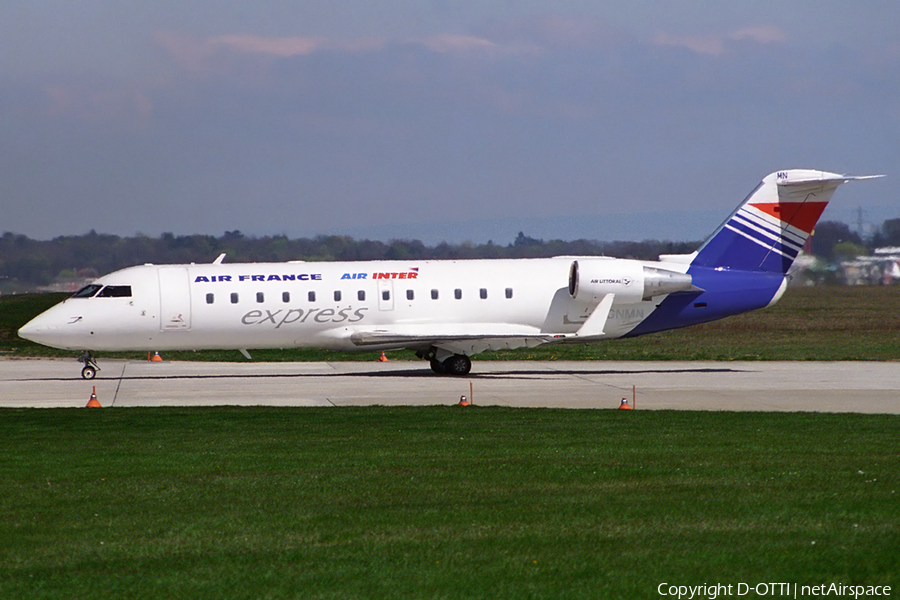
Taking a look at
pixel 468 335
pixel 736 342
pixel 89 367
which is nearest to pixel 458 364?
pixel 468 335

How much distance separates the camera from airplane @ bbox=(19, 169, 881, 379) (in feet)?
96.5

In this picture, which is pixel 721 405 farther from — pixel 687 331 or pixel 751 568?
pixel 687 331

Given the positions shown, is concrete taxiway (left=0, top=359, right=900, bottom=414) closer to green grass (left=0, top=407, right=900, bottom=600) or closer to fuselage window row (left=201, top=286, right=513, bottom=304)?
fuselage window row (left=201, top=286, right=513, bottom=304)

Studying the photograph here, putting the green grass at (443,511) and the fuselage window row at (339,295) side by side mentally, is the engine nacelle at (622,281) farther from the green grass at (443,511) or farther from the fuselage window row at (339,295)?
the green grass at (443,511)

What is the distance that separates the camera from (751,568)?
8.27 m

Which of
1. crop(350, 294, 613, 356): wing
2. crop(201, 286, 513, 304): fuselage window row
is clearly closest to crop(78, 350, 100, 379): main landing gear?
crop(201, 286, 513, 304): fuselage window row

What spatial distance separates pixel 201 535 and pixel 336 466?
3948 millimetres

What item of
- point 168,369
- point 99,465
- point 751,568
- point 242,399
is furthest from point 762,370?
point 751,568

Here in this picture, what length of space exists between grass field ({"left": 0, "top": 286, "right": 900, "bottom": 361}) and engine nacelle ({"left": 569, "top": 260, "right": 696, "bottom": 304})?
683 centimetres

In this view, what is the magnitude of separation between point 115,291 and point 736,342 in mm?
25431

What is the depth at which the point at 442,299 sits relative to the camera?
30.1 m

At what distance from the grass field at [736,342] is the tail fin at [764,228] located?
580 centimetres

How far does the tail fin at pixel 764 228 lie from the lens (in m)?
31.2

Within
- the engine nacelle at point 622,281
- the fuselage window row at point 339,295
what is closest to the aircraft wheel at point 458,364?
the fuselage window row at point 339,295
